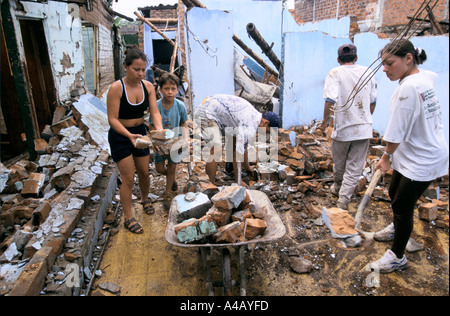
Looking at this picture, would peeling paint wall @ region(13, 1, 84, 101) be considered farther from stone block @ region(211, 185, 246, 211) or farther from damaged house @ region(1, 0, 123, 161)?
stone block @ region(211, 185, 246, 211)

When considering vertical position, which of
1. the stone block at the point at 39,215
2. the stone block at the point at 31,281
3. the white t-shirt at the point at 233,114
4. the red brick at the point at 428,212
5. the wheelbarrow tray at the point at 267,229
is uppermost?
the white t-shirt at the point at 233,114

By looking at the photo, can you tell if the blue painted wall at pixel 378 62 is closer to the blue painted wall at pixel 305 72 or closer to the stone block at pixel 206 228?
the blue painted wall at pixel 305 72

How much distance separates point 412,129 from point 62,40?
6.76 meters

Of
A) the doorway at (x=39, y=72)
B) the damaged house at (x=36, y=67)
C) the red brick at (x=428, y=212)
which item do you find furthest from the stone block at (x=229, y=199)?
the doorway at (x=39, y=72)

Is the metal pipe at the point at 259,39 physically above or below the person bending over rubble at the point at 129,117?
above

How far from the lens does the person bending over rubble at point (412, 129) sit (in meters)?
2.15

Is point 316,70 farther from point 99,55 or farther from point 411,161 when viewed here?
point 99,55

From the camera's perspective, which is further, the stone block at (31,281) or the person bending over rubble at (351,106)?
the person bending over rubble at (351,106)

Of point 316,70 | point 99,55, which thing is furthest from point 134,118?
point 99,55

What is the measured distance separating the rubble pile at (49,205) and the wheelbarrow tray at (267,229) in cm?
98

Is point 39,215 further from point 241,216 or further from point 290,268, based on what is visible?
point 290,268

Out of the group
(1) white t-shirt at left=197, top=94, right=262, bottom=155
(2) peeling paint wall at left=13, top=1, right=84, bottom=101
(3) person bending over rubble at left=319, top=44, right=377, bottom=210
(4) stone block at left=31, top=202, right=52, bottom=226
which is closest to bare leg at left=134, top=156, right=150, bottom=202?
(1) white t-shirt at left=197, top=94, right=262, bottom=155

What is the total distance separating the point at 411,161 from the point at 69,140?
510 centimetres
